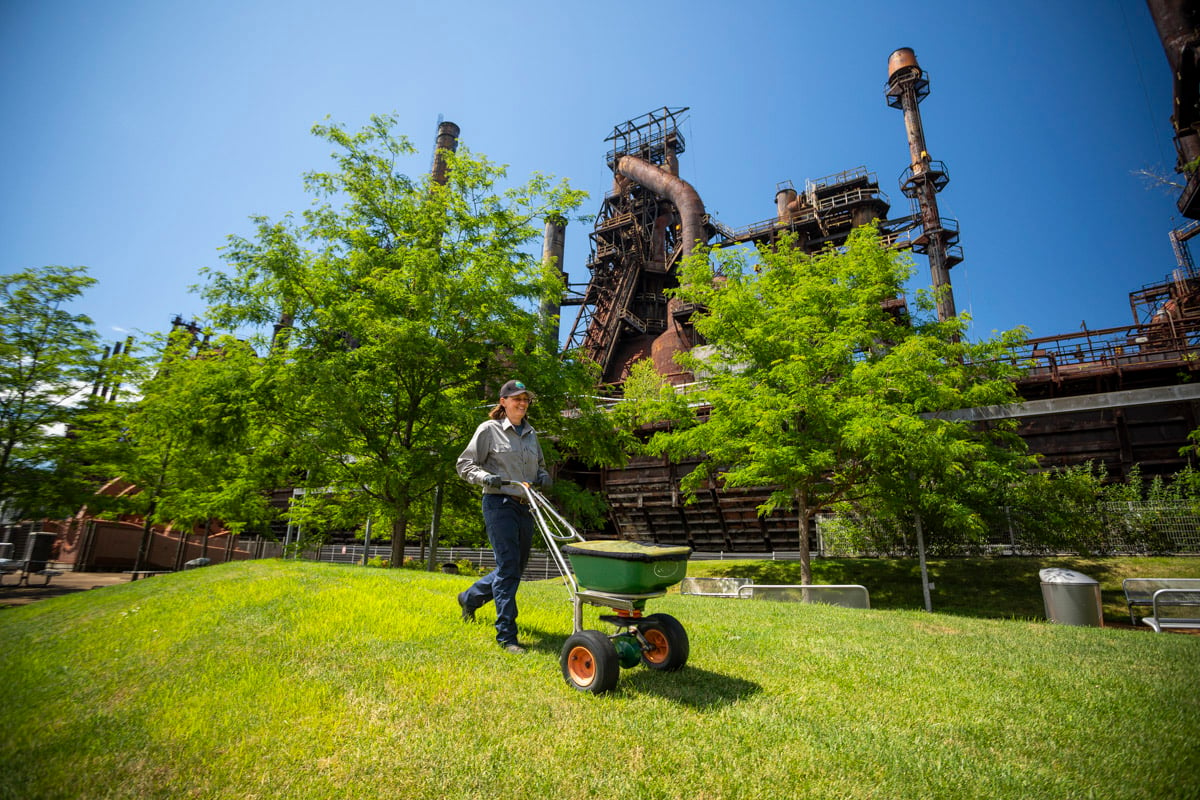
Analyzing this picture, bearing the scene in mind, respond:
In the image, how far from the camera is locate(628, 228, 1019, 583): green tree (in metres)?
11.4

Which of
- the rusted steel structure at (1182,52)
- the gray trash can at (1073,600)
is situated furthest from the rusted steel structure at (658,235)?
the gray trash can at (1073,600)

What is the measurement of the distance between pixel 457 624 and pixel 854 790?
3.44 meters

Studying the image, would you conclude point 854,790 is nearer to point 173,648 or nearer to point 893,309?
point 173,648

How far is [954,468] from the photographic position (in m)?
11.1

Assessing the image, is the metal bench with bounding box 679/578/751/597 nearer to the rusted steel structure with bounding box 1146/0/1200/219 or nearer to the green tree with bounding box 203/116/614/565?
the green tree with bounding box 203/116/614/565

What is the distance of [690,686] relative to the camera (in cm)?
372

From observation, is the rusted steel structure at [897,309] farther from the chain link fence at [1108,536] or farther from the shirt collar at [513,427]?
the shirt collar at [513,427]

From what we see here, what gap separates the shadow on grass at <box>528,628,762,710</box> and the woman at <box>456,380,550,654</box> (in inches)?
20.5

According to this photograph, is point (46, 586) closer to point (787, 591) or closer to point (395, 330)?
point (395, 330)

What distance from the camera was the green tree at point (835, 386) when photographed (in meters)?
11.4

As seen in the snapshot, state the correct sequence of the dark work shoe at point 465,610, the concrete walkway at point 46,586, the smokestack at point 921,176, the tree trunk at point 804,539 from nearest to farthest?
1. the dark work shoe at point 465,610
2. the tree trunk at point 804,539
3. the concrete walkway at point 46,586
4. the smokestack at point 921,176

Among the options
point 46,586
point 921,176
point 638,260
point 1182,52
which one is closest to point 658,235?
point 638,260

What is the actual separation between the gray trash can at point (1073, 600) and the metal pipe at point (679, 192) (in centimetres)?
2541

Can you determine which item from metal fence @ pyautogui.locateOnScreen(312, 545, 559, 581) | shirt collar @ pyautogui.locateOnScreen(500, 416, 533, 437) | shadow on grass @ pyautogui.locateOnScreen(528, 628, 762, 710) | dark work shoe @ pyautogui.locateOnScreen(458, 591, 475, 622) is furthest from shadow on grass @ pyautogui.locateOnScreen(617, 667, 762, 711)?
metal fence @ pyautogui.locateOnScreen(312, 545, 559, 581)
